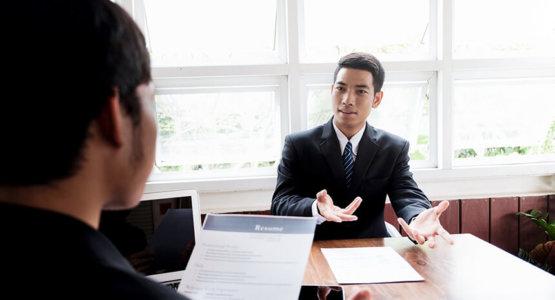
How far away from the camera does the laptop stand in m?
1.13

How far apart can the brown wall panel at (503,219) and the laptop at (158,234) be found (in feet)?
6.67

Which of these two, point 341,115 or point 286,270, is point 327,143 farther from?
point 286,270

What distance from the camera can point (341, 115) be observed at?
1.97 m

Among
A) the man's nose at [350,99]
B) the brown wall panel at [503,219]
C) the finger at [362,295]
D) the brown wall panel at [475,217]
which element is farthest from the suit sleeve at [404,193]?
the finger at [362,295]

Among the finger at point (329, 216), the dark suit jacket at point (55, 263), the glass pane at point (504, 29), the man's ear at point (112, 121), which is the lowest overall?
the finger at point (329, 216)

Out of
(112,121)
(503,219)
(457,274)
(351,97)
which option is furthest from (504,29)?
(112,121)

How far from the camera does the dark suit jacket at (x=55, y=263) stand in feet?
1.18

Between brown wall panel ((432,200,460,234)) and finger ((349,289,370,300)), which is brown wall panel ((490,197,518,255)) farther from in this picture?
finger ((349,289,370,300))

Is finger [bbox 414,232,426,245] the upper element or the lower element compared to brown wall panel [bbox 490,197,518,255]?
upper

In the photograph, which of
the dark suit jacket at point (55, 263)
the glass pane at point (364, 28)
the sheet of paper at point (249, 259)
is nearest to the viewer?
the dark suit jacket at point (55, 263)

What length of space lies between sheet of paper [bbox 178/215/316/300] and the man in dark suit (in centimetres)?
88

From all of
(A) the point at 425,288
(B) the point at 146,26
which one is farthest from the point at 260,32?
(A) the point at 425,288

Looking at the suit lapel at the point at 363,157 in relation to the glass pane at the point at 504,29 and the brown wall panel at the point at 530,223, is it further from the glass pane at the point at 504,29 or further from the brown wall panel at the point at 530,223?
the brown wall panel at the point at 530,223

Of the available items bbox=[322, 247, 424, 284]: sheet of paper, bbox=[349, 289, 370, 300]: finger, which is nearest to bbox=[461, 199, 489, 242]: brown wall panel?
bbox=[322, 247, 424, 284]: sheet of paper
